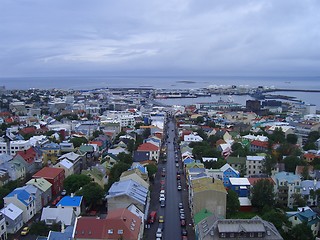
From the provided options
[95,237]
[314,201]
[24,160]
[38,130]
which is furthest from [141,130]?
[95,237]

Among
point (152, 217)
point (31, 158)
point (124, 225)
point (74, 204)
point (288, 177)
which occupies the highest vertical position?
point (124, 225)

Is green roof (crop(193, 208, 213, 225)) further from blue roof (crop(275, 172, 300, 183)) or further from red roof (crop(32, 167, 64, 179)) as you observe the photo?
red roof (crop(32, 167, 64, 179))

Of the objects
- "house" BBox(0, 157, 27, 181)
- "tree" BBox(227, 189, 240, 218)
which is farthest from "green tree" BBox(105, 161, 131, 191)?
"tree" BBox(227, 189, 240, 218)

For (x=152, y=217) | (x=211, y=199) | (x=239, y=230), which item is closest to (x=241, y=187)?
(x=211, y=199)

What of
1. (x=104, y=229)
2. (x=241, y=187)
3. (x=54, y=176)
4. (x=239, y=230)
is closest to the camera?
(x=239, y=230)

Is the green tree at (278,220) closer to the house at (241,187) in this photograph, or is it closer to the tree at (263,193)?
the tree at (263,193)

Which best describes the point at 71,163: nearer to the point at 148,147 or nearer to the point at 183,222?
the point at 148,147
